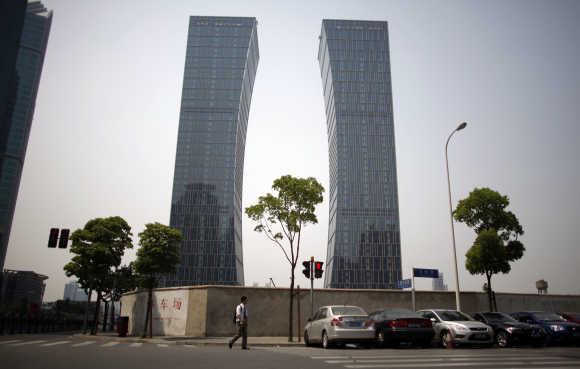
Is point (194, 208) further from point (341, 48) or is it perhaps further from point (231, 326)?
point (231, 326)

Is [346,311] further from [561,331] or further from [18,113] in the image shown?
[18,113]

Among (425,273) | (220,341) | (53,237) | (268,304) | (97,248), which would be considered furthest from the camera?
(97,248)

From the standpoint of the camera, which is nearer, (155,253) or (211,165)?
(155,253)

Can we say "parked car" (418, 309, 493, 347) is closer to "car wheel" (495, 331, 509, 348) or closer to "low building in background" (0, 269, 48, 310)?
"car wheel" (495, 331, 509, 348)

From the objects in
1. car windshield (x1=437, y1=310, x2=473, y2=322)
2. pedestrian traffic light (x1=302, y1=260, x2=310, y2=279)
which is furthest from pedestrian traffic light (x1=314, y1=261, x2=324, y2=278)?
car windshield (x1=437, y1=310, x2=473, y2=322)

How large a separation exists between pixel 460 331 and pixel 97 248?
92.0 ft

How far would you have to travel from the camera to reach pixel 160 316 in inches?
953

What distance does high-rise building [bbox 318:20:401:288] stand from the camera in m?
121

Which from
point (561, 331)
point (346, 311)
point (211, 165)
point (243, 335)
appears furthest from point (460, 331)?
point (211, 165)

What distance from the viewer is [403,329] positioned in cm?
1310

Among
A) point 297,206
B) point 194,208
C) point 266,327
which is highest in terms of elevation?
point 194,208

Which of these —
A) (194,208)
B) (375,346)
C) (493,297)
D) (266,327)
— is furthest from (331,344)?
(194,208)

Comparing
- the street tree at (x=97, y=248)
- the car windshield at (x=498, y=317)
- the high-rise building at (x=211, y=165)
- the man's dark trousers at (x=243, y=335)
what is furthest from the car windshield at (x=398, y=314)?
the high-rise building at (x=211, y=165)

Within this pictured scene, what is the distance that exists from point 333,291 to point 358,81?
395ft
